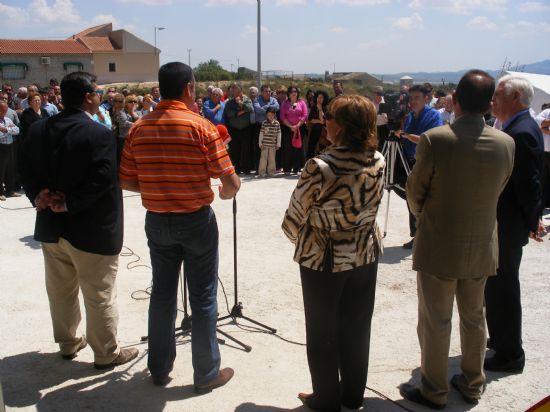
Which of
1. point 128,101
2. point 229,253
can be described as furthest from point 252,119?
point 229,253

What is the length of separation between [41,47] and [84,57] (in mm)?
4459

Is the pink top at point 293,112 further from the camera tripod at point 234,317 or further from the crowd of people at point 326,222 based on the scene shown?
the crowd of people at point 326,222

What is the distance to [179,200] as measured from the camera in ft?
10.0

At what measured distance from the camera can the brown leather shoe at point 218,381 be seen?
335cm

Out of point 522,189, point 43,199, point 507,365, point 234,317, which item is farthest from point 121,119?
point 507,365

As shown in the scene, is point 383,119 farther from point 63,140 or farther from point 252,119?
point 63,140

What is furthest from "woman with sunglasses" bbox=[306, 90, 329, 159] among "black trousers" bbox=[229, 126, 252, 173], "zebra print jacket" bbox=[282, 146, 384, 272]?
"zebra print jacket" bbox=[282, 146, 384, 272]

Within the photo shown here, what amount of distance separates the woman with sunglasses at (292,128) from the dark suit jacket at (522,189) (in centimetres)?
803

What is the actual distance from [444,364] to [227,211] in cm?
535

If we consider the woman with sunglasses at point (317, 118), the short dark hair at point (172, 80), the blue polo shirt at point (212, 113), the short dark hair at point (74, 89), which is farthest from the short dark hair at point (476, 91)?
the blue polo shirt at point (212, 113)

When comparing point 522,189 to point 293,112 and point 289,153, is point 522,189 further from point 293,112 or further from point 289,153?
point 289,153

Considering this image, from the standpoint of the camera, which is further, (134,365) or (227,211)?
(227,211)

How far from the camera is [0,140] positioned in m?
9.09

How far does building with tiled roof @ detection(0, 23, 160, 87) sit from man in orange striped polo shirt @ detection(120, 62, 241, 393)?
5615 centimetres
